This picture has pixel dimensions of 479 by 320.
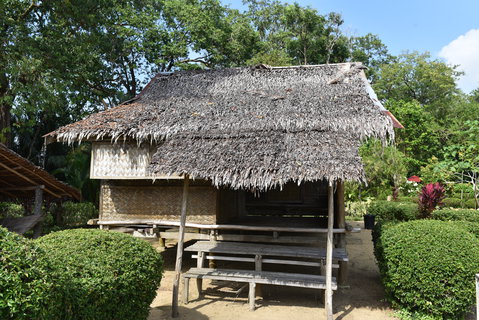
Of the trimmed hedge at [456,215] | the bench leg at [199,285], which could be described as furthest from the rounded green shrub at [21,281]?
the trimmed hedge at [456,215]

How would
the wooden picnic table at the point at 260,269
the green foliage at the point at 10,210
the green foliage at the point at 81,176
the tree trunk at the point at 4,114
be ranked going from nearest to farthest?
1. the wooden picnic table at the point at 260,269
2. the green foliage at the point at 10,210
3. the tree trunk at the point at 4,114
4. the green foliage at the point at 81,176

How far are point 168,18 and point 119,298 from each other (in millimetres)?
17505

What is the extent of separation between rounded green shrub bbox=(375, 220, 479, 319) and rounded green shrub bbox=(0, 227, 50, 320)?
16.0ft

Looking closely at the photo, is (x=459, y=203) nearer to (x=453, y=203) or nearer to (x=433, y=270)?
(x=453, y=203)

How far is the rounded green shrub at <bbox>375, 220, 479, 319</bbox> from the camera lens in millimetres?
5078

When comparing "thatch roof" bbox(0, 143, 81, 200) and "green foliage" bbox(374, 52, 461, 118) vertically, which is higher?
"green foliage" bbox(374, 52, 461, 118)

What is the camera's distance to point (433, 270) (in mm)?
5160

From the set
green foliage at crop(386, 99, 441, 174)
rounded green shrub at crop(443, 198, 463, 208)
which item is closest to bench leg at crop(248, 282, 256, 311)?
rounded green shrub at crop(443, 198, 463, 208)

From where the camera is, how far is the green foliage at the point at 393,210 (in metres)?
12.7

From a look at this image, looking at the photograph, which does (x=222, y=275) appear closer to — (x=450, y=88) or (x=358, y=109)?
(x=358, y=109)

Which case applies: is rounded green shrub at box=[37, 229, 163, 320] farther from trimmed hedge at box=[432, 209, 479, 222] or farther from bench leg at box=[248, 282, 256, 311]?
trimmed hedge at box=[432, 209, 479, 222]

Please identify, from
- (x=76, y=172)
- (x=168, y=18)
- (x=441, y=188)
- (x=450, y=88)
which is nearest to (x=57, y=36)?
(x=76, y=172)

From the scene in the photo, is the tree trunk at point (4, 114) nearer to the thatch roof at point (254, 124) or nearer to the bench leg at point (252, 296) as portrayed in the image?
the thatch roof at point (254, 124)

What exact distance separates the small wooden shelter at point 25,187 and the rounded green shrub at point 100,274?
332 cm
